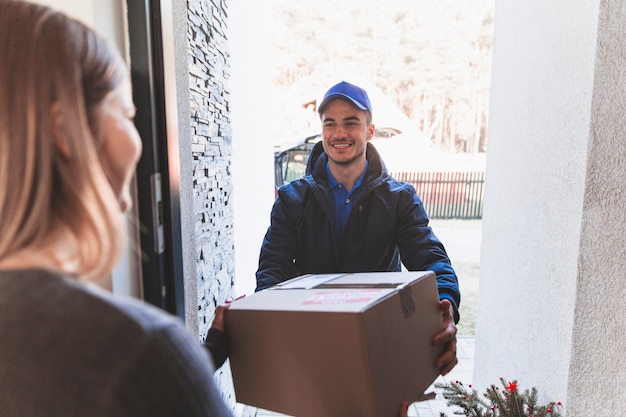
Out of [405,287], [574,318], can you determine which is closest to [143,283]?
[405,287]

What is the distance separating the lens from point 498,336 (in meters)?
2.16

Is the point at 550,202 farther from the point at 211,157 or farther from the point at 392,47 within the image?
the point at 392,47

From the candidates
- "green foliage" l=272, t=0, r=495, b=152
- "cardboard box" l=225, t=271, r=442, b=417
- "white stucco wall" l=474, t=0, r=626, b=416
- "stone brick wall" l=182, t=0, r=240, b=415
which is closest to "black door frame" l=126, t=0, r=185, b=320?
"cardboard box" l=225, t=271, r=442, b=417

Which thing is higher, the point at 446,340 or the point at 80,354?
the point at 80,354

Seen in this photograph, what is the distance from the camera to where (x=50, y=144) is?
492 millimetres

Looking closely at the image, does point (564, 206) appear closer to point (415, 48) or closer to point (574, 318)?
point (574, 318)

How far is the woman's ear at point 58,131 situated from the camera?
0.49 metres

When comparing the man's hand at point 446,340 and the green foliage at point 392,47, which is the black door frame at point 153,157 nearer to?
the man's hand at point 446,340

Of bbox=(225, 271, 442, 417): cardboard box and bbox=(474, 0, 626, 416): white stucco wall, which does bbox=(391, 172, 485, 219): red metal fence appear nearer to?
bbox=(474, 0, 626, 416): white stucco wall

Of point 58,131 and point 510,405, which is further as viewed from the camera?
point 510,405

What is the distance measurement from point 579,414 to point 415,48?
11.9 meters

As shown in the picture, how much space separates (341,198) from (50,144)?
1.26 m

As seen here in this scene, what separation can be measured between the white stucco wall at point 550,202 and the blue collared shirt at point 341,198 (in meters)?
0.74

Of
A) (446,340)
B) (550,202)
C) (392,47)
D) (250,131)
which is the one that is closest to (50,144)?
(446,340)
